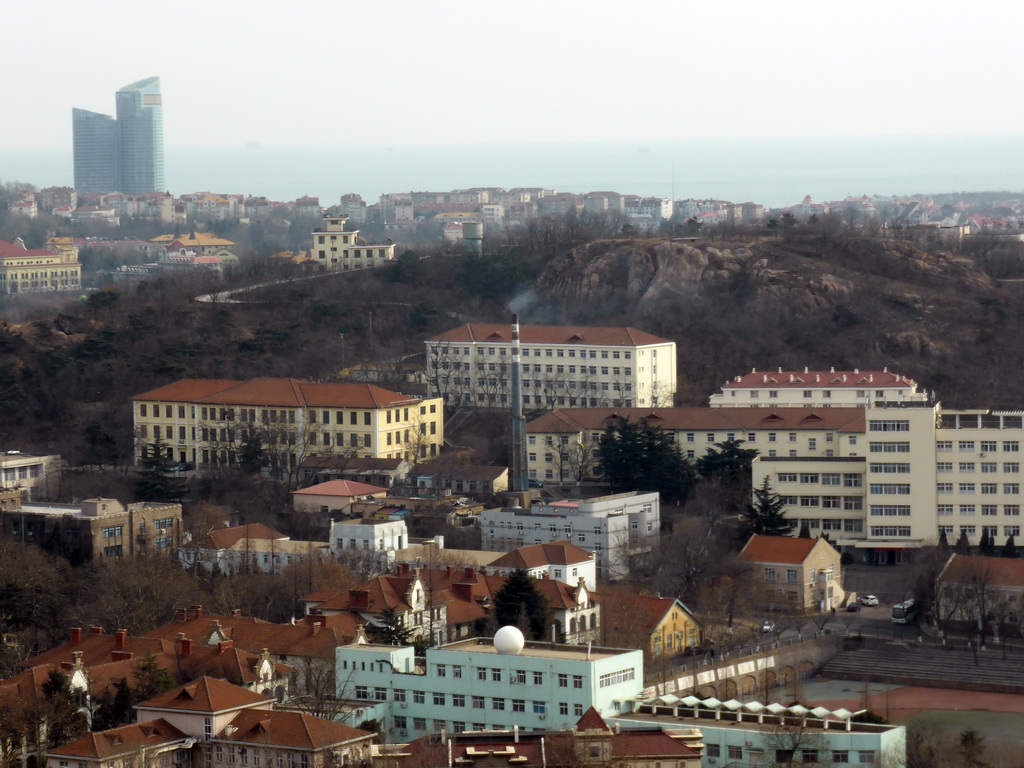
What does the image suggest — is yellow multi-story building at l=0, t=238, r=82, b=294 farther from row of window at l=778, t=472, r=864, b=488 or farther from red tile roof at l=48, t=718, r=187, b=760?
red tile roof at l=48, t=718, r=187, b=760

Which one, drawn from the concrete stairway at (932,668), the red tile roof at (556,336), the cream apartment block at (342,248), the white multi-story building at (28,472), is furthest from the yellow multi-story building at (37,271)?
the concrete stairway at (932,668)

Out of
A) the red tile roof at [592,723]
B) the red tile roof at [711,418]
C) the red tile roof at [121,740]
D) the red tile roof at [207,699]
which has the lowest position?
the red tile roof at [121,740]

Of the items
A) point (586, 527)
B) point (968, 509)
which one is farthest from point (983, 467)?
point (586, 527)

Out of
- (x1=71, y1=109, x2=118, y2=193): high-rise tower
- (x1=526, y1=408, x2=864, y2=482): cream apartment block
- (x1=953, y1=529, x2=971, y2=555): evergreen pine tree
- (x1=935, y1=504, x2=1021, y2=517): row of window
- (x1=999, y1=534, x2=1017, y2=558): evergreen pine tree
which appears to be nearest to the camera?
(x1=953, y1=529, x2=971, y2=555): evergreen pine tree

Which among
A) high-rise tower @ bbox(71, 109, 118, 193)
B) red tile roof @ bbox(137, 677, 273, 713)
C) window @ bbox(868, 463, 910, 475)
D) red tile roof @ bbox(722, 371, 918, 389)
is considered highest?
high-rise tower @ bbox(71, 109, 118, 193)

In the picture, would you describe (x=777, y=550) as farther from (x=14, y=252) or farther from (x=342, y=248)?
(x=14, y=252)

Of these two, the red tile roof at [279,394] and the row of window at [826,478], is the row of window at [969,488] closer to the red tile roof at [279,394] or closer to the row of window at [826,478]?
the row of window at [826,478]

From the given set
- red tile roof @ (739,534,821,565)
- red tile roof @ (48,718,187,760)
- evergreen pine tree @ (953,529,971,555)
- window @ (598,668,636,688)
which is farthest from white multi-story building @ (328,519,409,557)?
red tile roof @ (48,718,187,760)
